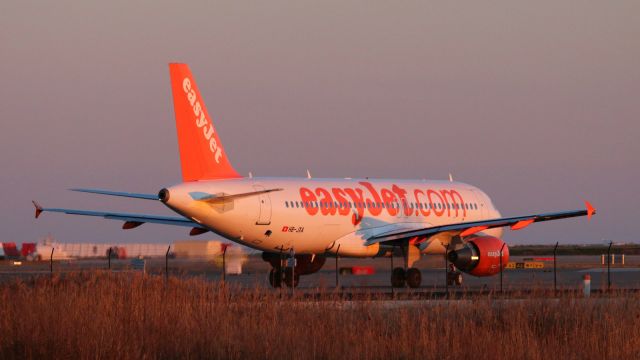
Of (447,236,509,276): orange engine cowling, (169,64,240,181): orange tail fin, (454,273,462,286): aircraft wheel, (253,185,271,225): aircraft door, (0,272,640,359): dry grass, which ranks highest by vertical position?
(169,64,240,181): orange tail fin

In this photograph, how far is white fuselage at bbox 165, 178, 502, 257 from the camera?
31.8 m

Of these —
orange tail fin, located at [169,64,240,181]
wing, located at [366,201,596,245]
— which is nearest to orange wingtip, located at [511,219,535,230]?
wing, located at [366,201,596,245]

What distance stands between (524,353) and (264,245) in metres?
19.2

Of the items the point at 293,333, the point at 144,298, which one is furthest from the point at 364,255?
the point at 293,333

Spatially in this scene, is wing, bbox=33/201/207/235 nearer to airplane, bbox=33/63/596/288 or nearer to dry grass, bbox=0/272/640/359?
airplane, bbox=33/63/596/288

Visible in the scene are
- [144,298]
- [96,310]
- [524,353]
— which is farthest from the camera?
[144,298]

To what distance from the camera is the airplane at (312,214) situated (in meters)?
31.8

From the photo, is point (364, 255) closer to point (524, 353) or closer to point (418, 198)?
point (418, 198)

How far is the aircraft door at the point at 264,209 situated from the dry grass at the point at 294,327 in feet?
38.0

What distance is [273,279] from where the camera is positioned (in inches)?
1416

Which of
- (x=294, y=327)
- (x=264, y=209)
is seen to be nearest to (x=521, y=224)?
(x=264, y=209)

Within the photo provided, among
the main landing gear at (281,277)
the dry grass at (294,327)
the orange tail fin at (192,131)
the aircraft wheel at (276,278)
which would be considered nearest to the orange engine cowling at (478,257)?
the main landing gear at (281,277)

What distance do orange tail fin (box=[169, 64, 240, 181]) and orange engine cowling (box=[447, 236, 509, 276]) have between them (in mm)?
8031

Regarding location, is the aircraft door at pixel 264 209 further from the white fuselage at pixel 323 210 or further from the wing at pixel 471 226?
the wing at pixel 471 226
